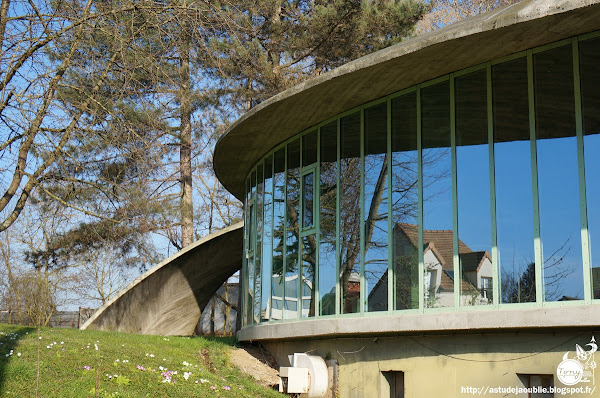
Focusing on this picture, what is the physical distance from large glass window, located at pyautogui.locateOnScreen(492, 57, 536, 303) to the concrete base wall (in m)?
0.52

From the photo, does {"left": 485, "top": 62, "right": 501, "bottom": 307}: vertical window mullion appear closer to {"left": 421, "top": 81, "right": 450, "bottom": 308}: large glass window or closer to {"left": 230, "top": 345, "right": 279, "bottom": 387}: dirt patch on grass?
{"left": 421, "top": 81, "right": 450, "bottom": 308}: large glass window

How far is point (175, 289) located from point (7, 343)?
24.6ft

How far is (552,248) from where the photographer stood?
7.49m

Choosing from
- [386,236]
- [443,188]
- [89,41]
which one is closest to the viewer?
[443,188]

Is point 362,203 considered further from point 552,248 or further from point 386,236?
point 552,248

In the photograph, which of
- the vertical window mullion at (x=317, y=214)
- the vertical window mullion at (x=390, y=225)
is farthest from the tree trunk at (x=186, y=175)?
the vertical window mullion at (x=390, y=225)

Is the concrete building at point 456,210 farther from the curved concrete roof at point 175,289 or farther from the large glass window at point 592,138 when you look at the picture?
the curved concrete roof at point 175,289

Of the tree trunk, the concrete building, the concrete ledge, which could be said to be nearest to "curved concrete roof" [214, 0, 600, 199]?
the concrete building

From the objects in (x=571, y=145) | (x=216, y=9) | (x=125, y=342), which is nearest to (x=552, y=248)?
(x=571, y=145)

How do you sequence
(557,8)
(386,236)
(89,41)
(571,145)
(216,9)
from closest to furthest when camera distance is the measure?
(557,8)
(571,145)
(386,236)
(89,41)
(216,9)

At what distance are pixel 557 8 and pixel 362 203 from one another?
161 inches

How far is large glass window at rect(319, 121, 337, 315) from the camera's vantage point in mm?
10422

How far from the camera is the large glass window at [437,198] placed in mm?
8508
